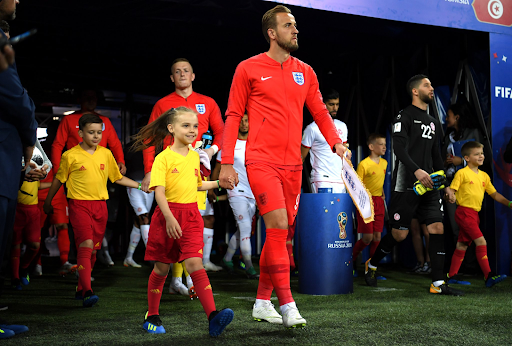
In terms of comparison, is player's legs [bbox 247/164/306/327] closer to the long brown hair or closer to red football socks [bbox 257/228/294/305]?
red football socks [bbox 257/228/294/305]

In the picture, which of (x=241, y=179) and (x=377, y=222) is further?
(x=241, y=179)

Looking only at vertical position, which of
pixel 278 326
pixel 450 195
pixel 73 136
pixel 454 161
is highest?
pixel 73 136

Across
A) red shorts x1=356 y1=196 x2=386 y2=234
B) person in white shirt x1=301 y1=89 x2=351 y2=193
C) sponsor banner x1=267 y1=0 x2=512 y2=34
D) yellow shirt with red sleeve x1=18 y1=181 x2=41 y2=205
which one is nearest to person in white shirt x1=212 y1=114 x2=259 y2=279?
person in white shirt x1=301 y1=89 x2=351 y2=193

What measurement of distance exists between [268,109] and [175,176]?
0.69 m

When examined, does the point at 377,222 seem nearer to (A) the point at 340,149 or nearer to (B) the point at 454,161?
(B) the point at 454,161

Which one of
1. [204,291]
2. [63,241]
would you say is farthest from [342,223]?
[63,241]

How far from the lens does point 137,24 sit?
6.81 m

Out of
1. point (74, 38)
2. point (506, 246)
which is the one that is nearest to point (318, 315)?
point (506, 246)

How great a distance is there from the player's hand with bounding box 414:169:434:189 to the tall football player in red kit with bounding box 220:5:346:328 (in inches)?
54.7

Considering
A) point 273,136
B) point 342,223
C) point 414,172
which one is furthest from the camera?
point 342,223

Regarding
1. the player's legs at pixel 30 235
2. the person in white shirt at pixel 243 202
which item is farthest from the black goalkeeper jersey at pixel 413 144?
the player's legs at pixel 30 235

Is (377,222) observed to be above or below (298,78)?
below

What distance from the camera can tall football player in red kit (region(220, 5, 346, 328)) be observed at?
2996mm

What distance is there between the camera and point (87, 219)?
415 centimetres
